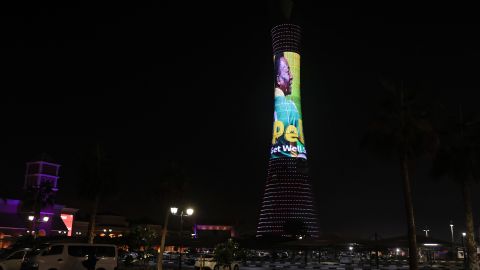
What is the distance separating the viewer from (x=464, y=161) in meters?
30.4

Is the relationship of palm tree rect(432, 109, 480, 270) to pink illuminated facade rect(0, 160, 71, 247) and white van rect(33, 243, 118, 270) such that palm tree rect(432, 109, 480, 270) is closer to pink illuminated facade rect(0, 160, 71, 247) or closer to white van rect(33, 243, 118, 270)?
white van rect(33, 243, 118, 270)

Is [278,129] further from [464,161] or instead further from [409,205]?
[409,205]

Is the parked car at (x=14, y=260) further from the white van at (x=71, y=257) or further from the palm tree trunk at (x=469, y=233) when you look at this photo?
the palm tree trunk at (x=469, y=233)

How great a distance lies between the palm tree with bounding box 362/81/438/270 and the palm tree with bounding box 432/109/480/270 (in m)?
3.09

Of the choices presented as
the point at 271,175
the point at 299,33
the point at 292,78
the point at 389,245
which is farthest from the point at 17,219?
the point at 389,245

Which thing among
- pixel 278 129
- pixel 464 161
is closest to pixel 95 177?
pixel 464 161

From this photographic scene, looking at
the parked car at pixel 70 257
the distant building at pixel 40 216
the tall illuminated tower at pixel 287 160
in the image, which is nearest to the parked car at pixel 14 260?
the parked car at pixel 70 257

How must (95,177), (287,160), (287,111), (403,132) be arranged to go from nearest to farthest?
1. (403,132)
2. (95,177)
3. (287,111)
4. (287,160)

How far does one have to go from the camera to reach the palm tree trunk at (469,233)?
2958 cm

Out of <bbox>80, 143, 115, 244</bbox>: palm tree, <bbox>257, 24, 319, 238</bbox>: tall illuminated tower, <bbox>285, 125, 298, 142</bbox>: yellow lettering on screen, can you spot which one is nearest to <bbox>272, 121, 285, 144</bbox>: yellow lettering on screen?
<bbox>257, 24, 319, 238</bbox>: tall illuminated tower

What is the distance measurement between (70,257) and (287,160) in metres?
81.0

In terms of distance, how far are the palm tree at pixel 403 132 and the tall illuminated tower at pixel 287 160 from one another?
68.8 metres

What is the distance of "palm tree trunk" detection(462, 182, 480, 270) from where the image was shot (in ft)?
97.0

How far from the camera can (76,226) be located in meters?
135
